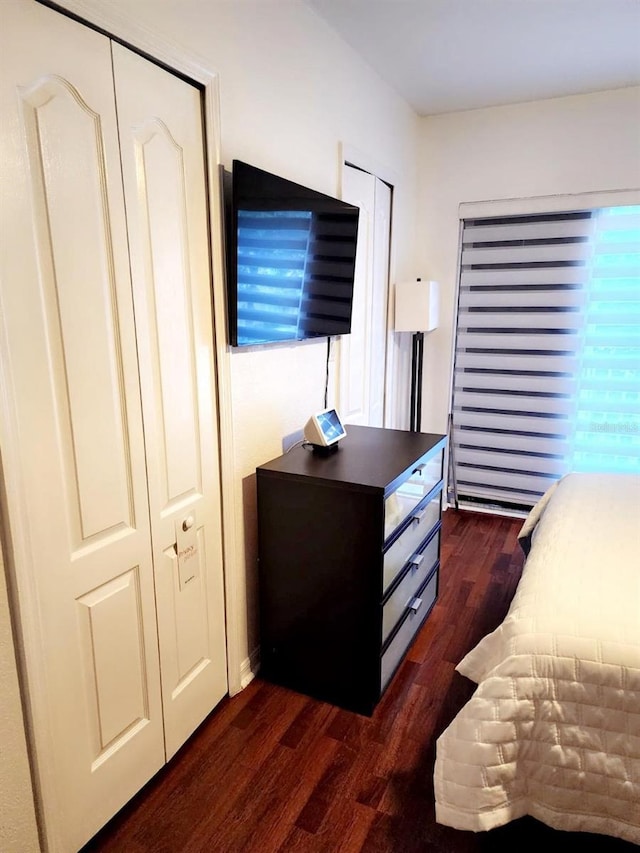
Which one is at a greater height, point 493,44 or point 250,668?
point 493,44

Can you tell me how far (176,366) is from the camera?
164 cm

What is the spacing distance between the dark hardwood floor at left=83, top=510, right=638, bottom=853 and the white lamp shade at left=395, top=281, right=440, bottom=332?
1.90m

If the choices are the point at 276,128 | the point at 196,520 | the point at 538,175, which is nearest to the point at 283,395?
the point at 196,520

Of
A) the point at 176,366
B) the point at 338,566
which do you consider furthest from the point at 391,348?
the point at 176,366

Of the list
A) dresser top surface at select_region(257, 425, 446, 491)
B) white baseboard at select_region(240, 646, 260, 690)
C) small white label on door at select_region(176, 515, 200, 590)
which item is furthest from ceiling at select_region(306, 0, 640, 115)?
white baseboard at select_region(240, 646, 260, 690)

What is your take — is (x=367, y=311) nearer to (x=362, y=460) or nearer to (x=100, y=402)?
(x=362, y=460)

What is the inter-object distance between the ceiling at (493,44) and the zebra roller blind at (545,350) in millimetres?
745

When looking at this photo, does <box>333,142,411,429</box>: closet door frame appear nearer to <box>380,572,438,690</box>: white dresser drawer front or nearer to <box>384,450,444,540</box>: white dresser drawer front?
<box>384,450,444,540</box>: white dresser drawer front

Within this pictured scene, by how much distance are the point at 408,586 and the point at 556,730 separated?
93 centimetres

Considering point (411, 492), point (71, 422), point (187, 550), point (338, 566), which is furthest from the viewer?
point (411, 492)

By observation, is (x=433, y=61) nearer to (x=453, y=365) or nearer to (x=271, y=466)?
(x=453, y=365)

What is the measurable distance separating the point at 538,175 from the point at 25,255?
314cm

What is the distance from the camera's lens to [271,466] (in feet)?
6.61

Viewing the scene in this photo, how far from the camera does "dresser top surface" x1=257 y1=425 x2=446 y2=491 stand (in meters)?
1.88
